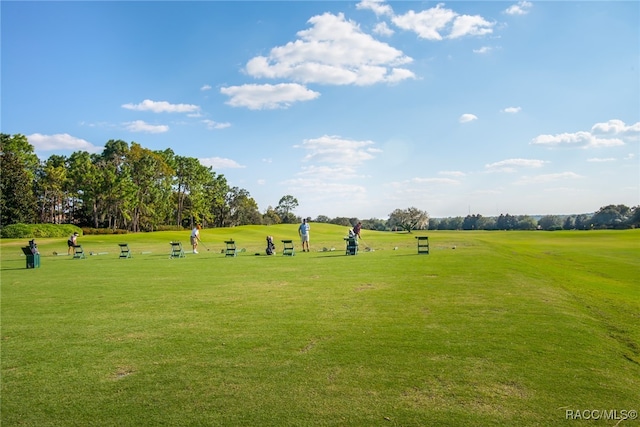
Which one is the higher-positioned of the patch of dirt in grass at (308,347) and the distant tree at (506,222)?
the distant tree at (506,222)

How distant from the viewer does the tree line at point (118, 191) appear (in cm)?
6444

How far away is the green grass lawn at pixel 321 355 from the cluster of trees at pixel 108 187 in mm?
64972

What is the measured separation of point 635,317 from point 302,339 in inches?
298

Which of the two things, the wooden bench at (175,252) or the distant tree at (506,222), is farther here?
the distant tree at (506,222)

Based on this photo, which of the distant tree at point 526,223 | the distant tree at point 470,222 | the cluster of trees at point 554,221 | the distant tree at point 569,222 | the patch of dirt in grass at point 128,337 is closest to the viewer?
the patch of dirt in grass at point 128,337

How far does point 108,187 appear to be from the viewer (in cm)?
7125

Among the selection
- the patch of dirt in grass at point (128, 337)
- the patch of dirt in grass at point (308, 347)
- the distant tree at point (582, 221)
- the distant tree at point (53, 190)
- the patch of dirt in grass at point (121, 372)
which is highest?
the distant tree at point (53, 190)

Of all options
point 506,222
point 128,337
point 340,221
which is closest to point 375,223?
point 340,221

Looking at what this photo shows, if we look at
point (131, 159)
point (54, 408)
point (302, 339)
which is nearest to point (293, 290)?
point (302, 339)

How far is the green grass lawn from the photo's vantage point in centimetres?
471

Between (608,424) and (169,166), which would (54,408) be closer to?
(608,424)

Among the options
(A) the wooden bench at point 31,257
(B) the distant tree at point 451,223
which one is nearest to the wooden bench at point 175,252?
(A) the wooden bench at point 31,257

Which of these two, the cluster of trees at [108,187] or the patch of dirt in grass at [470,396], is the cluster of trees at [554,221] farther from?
the patch of dirt in grass at [470,396]

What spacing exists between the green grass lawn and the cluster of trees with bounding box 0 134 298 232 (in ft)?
213
